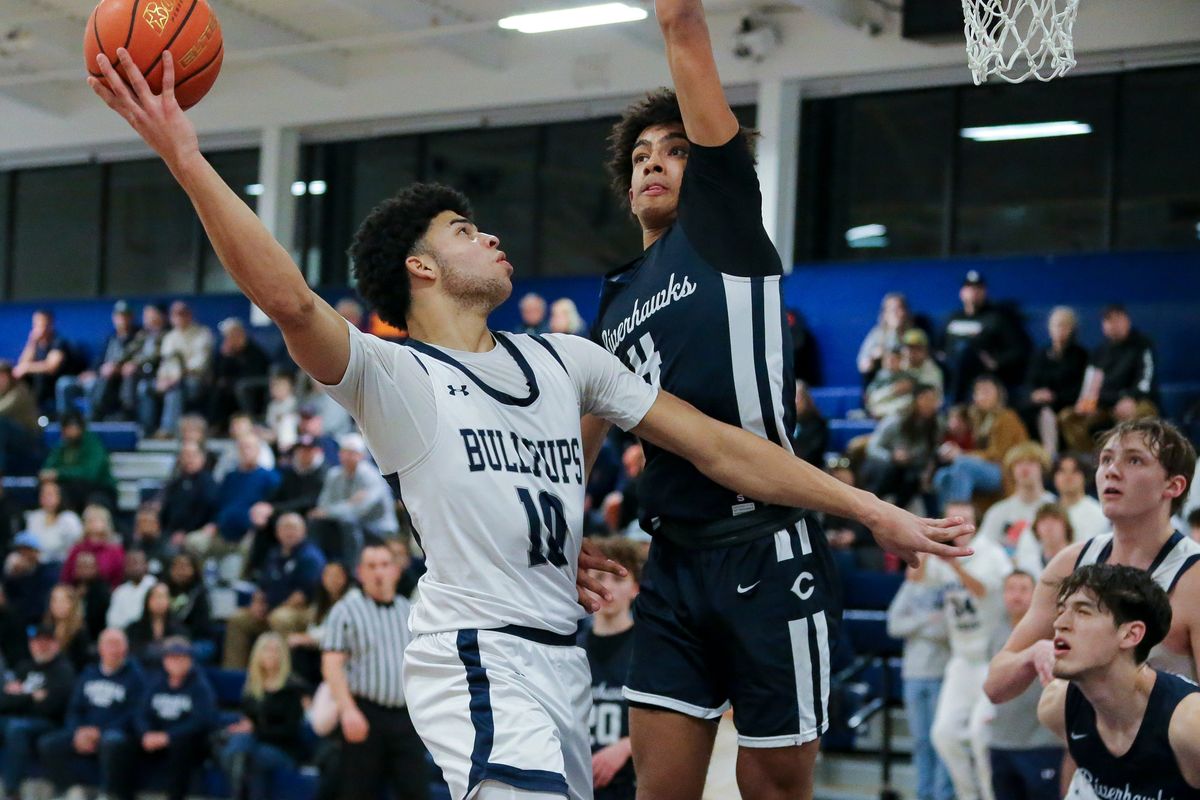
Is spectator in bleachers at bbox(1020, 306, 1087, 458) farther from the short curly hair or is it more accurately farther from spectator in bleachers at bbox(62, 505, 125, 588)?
the short curly hair

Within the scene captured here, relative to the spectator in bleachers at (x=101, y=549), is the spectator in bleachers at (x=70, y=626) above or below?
below

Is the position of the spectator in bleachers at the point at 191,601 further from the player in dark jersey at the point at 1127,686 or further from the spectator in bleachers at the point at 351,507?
the player in dark jersey at the point at 1127,686

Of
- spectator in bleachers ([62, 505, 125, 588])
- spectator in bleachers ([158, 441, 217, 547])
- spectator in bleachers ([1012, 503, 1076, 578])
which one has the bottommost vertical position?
spectator in bleachers ([62, 505, 125, 588])

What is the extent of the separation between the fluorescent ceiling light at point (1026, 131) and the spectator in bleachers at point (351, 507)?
7.01 m

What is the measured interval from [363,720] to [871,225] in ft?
29.5

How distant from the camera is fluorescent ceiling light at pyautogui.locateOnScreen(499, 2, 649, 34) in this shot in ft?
47.6

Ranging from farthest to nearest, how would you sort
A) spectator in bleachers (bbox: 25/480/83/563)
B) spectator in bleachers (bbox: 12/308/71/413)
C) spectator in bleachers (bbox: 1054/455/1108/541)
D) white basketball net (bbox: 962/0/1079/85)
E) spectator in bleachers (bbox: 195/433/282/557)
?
1. spectator in bleachers (bbox: 12/308/71/413)
2. spectator in bleachers (bbox: 25/480/83/563)
3. spectator in bleachers (bbox: 195/433/282/557)
4. spectator in bleachers (bbox: 1054/455/1108/541)
5. white basketball net (bbox: 962/0/1079/85)

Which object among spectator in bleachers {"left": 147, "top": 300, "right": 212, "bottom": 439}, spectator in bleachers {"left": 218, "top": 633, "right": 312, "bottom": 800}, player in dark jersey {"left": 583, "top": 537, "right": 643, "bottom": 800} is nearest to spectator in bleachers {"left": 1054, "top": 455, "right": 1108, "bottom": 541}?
player in dark jersey {"left": 583, "top": 537, "right": 643, "bottom": 800}

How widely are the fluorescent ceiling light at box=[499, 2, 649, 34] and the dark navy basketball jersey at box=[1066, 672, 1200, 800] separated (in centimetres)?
1080

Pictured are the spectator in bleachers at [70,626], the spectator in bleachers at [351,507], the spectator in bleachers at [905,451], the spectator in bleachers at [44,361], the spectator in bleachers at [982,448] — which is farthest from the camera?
the spectator in bleachers at [44,361]

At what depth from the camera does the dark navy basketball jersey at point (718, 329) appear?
13.0 ft

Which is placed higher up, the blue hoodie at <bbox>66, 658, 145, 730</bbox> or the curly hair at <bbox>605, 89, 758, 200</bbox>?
the curly hair at <bbox>605, 89, 758, 200</bbox>

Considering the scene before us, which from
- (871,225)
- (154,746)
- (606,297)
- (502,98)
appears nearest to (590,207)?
(502,98)

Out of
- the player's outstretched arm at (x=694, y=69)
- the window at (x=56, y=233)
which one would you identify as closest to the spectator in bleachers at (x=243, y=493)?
the window at (x=56, y=233)
